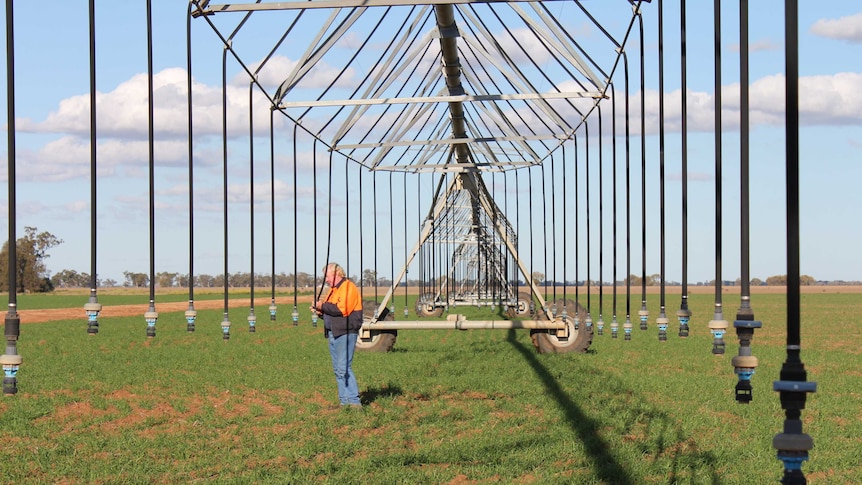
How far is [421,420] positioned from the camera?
11.2 metres

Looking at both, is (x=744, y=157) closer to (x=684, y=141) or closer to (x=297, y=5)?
(x=684, y=141)

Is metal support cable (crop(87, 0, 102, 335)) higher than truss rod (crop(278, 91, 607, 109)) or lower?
lower

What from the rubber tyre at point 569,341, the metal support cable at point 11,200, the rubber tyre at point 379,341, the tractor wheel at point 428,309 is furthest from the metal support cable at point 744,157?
the tractor wheel at point 428,309

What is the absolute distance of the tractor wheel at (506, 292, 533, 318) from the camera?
3256cm

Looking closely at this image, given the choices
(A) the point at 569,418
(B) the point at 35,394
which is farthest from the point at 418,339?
(A) the point at 569,418

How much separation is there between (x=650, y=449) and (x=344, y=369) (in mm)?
4004

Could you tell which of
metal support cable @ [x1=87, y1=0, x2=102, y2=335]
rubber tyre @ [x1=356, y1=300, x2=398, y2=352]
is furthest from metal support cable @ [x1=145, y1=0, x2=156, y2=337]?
rubber tyre @ [x1=356, y1=300, x2=398, y2=352]

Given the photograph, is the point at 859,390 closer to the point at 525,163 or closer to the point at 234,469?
the point at 525,163

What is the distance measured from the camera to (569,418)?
441 inches

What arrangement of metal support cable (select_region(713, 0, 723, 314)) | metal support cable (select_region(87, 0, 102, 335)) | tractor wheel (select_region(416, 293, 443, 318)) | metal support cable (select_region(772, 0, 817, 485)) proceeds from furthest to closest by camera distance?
tractor wheel (select_region(416, 293, 443, 318)) → metal support cable (select_region(87, 0, 102, 335)) → metal support cable (select_region(713, 0, 723, 314)) → metal support cable (select_region(772, 0, 817, 485))

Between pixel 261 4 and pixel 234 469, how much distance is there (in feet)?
12.9

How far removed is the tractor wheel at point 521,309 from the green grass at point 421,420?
43.0 ft

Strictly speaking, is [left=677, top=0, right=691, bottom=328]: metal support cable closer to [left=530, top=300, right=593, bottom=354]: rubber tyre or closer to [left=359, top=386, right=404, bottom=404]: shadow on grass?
[left=359, top=386, right=404, bottom=404]: shadow on grass

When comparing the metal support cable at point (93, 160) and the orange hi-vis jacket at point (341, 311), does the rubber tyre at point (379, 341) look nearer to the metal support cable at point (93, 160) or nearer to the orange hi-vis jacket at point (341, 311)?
the orange hi-vis jacket at point (341, 311)
